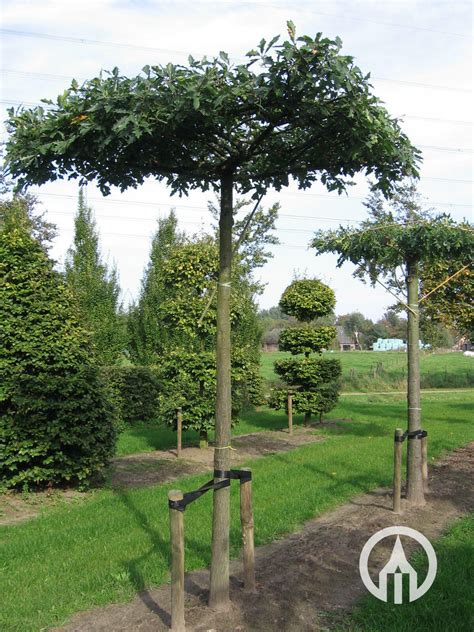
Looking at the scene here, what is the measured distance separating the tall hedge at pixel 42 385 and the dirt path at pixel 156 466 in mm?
266

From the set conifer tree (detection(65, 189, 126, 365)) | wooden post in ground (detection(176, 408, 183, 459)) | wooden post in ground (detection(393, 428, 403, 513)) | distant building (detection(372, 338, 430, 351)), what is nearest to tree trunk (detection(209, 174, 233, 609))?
wooden post in ground (detection(393, 428, 403, 513))

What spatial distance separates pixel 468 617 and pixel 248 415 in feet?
51.3

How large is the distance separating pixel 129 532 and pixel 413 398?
12.6 feet

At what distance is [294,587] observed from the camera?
4.55 m

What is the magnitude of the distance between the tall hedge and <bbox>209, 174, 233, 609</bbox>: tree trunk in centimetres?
409

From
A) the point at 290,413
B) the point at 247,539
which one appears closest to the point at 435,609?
the point at 247,539

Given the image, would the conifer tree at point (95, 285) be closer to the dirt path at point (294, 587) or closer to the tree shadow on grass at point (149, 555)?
the tree shadow on grass at point (149, 555)

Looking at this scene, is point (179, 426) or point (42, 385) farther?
point (179, 426)

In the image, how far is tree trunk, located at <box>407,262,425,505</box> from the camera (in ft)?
23.9

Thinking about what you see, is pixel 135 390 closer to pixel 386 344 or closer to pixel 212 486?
pixel 212 486

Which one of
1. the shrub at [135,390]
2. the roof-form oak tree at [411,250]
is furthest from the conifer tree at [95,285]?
the roof-form oak tree at [411,250]

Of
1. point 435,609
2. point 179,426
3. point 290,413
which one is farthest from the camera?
point 290,413

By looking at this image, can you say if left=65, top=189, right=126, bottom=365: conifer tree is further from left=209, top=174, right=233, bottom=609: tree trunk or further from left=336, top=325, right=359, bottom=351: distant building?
left=336, top=325, right=359, bottom=351: distant building

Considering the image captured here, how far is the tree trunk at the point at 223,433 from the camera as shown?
14.0 ft
